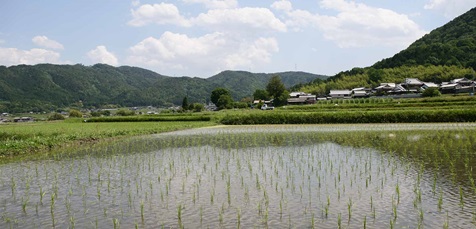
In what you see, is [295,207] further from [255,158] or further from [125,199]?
[255,158]

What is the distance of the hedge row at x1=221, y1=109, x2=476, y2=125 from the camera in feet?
125

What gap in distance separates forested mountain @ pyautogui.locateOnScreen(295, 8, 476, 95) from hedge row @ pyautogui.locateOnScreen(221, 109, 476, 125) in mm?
65293

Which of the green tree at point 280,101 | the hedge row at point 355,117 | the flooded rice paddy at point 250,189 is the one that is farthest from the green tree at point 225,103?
the flooded rice paddy at point 250,189

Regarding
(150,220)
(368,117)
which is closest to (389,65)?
(368,117)

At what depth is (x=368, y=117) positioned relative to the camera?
134 ft

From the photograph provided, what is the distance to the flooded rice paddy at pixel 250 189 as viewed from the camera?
948cm

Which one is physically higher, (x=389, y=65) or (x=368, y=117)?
(x=389, y=65)

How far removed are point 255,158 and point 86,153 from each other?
33.8 ft

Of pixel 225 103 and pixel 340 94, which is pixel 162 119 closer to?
pixel 225 103

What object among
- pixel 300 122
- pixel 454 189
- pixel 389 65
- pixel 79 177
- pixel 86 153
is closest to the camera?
pixel 454 189

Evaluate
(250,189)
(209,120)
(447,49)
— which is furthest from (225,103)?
(250,189)

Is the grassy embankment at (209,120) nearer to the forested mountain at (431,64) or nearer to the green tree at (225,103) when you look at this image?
the green tree at (225,103)

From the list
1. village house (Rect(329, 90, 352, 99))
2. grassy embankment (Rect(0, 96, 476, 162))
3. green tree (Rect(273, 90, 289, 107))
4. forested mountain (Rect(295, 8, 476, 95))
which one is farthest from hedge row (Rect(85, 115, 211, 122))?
forested mountain (Rect(295, 8, 476, 95))

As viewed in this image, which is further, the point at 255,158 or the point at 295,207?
the point at 255,158
